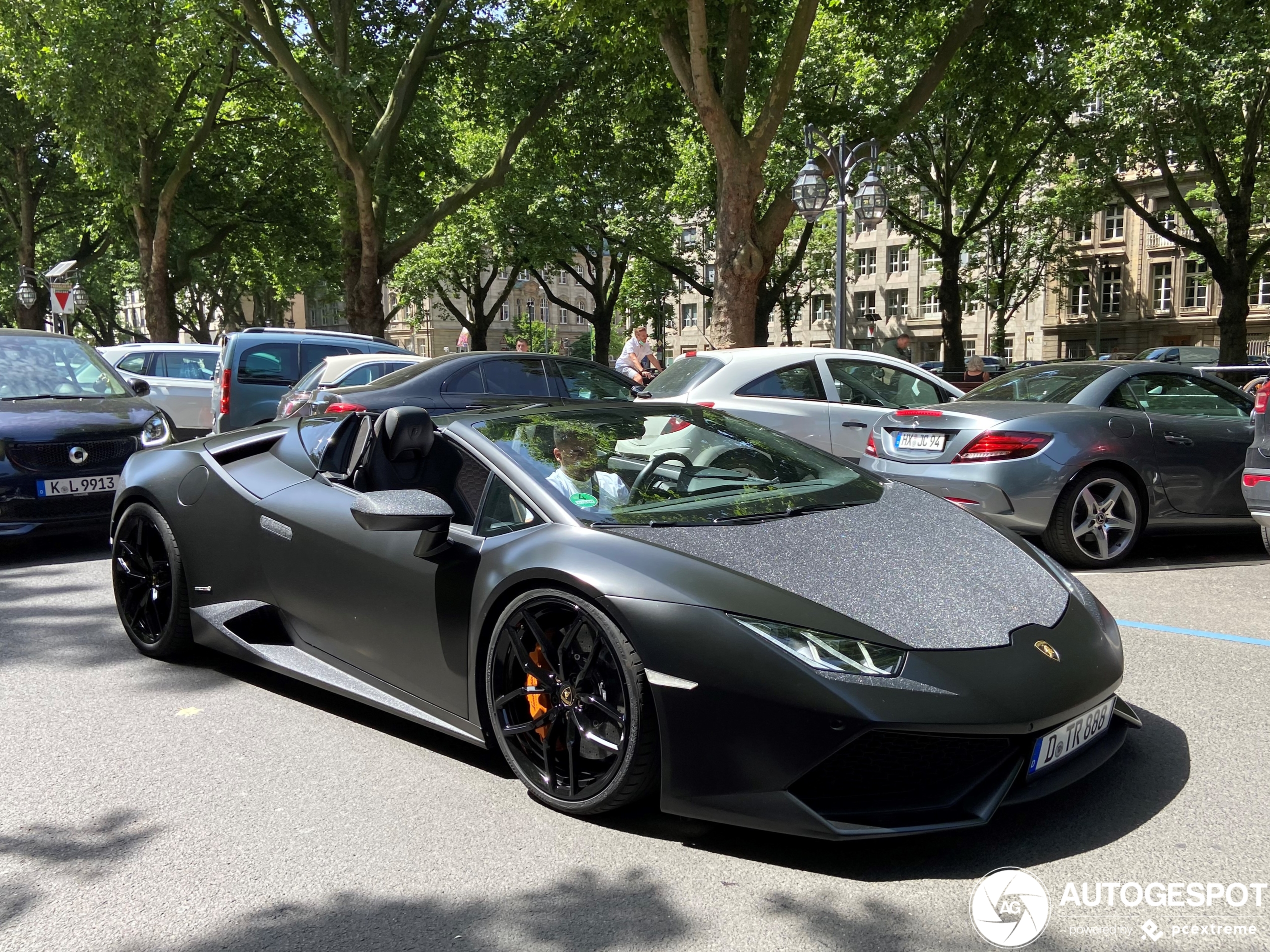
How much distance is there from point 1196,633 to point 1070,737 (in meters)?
2.73

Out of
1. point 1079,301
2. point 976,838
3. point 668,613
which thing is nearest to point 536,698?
point 668,613

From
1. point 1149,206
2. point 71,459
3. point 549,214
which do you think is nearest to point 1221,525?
point 71,459

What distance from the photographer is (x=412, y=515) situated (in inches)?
138

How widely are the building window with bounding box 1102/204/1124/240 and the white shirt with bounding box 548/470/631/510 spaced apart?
214 ft

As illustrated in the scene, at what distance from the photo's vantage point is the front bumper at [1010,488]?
6895mm

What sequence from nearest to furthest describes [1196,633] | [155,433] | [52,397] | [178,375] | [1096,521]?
1. [1196,633]
2. [1096,521]
3. [155,433]
4. [52,397]
5. [178,375]

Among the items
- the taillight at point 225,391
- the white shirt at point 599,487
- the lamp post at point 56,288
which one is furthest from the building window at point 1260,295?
the white shirt at point 599,487

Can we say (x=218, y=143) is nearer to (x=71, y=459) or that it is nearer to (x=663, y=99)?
(x=663, y=99)

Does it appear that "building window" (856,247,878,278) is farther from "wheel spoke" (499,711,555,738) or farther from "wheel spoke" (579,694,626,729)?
"wheel spoke" (579,694,626,729)

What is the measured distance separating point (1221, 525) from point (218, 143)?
93.1ft

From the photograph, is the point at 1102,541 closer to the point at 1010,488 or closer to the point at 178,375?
the point at 1010,488

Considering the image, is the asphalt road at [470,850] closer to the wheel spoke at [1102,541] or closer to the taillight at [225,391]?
the wheel spoke at [1102,541]

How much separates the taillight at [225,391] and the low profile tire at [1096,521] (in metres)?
9.97

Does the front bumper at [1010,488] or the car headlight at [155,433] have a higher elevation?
the car headlight at [155,433]
